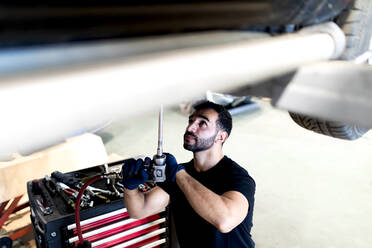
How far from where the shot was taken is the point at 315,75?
1.80 feet

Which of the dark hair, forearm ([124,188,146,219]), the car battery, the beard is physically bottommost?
the car battery

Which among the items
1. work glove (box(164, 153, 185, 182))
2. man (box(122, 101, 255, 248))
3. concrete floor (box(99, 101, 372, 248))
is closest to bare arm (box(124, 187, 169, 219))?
man (box(122, 101, 255, 248))

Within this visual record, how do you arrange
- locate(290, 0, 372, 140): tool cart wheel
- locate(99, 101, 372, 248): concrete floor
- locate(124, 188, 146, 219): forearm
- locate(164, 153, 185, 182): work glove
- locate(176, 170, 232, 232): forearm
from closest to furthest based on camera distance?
locate(290, 0, 372, 140): tool cart wheel, locate(176, 170, 232, 232): forearm, locate(164, 153, 185, 182): work glove, locate(124, 188, 146, 219): forearm, locate(99, 101, 372, 248): concrete floor

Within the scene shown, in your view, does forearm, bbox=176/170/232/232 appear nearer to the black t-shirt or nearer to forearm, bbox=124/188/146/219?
the black t-shirt

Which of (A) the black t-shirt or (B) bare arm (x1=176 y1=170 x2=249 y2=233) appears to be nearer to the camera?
(B) bare arm (x1=176 y1=170 x2=249 y2=233)

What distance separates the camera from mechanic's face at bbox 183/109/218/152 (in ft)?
4.76

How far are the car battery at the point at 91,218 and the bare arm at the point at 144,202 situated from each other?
0.10 metres

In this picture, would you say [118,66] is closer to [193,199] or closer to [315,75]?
[315,75]

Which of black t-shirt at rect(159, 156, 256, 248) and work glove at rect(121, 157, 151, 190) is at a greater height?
work glove at rect(121, 157, 151, 190)

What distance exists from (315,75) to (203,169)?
100 cm

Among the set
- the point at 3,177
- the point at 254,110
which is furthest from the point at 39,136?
the point at 254,110

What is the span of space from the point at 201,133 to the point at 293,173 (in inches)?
76.3

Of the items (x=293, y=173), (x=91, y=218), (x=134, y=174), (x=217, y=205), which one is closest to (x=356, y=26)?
(x=217, y=205)

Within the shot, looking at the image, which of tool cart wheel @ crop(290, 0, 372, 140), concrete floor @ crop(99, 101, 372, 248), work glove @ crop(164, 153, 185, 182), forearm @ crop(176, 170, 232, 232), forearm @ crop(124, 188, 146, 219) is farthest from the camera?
concrete floor @ crop(99, 101, 372, 248)
